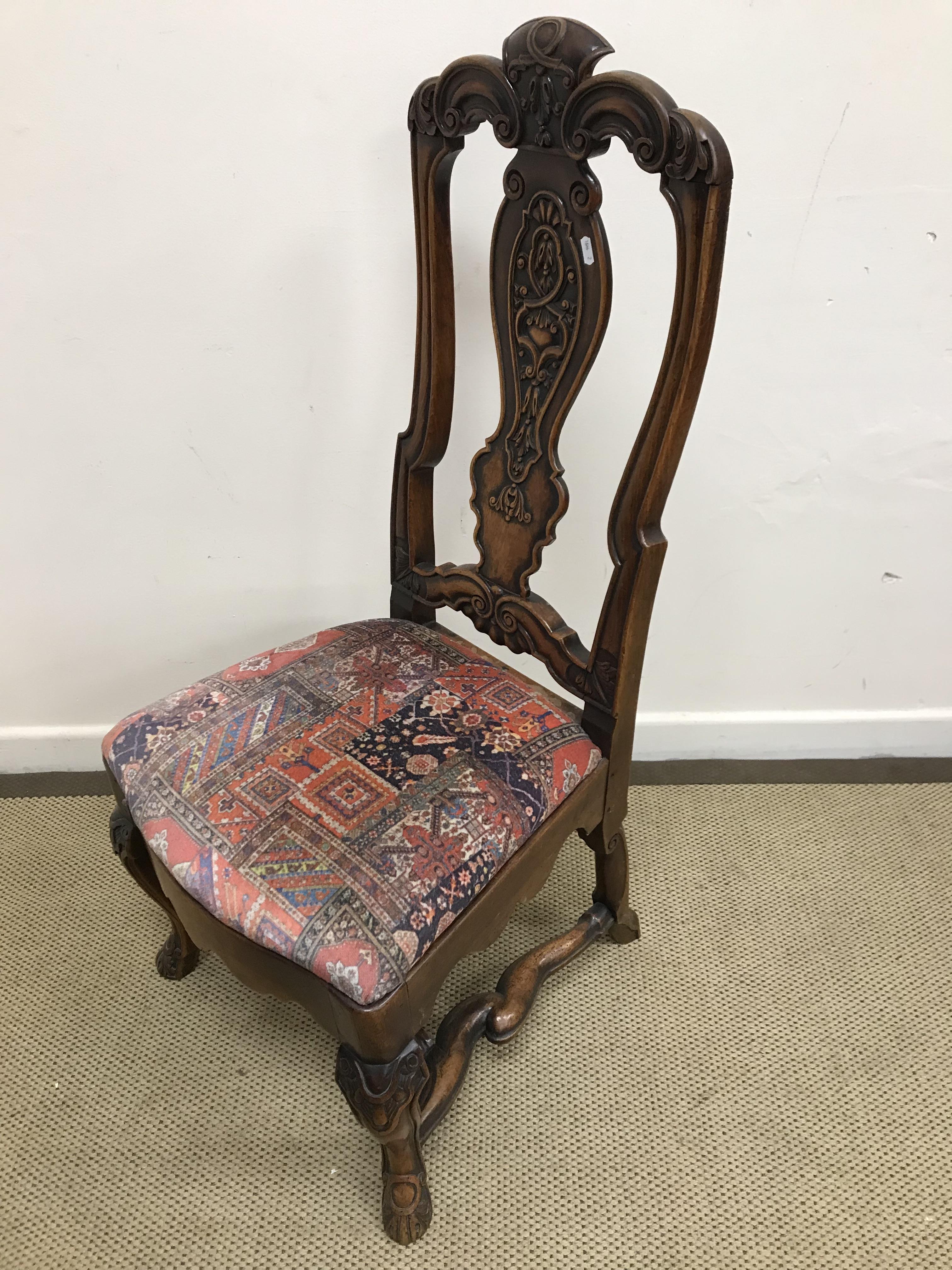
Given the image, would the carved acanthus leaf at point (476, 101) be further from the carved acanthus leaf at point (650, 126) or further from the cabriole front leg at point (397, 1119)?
the cabriole front leg at point (397, 1119)

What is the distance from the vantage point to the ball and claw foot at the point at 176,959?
1.41 m

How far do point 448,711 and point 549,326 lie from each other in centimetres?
47

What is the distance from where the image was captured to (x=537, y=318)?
3.30 feet

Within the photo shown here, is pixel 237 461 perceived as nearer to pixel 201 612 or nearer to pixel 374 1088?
pixel 201 612

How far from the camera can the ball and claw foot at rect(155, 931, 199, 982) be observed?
1410 mm

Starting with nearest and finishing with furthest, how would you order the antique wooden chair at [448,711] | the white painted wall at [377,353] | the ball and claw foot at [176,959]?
1. the antique wooden chair at [448,711]
2. the white painted wall at [377,353]
3. the ball and claw foot at [176,959]

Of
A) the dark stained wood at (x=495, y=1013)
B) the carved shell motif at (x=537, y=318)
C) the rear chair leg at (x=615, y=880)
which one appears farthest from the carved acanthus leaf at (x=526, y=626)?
the dark stained wood at (x=495, y=1013)

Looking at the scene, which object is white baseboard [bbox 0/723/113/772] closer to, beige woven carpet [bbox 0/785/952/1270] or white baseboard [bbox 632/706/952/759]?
beige woven carpet [bbox 0/785/952/1270]

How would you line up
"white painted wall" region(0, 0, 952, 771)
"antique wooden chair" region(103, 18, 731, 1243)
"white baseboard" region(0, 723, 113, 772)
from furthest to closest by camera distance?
"white baseboard" region(0, 723, 113, 772), "white painted wall" region(0, 0, 952, 771), "antique wooden chair" region(103, 18, 731, 1243)

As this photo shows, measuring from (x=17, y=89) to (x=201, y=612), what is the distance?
0.83 meters

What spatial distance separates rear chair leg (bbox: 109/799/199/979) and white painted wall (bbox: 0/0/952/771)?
0.53 meters

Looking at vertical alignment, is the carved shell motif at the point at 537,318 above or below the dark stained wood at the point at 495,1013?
above

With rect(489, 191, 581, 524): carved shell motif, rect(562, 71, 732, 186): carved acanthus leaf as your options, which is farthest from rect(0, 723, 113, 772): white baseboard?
rect(562, 71, 732, 186): carved acanthus leaf

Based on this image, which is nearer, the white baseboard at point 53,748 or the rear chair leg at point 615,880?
the rear chair leg at point 615,880
